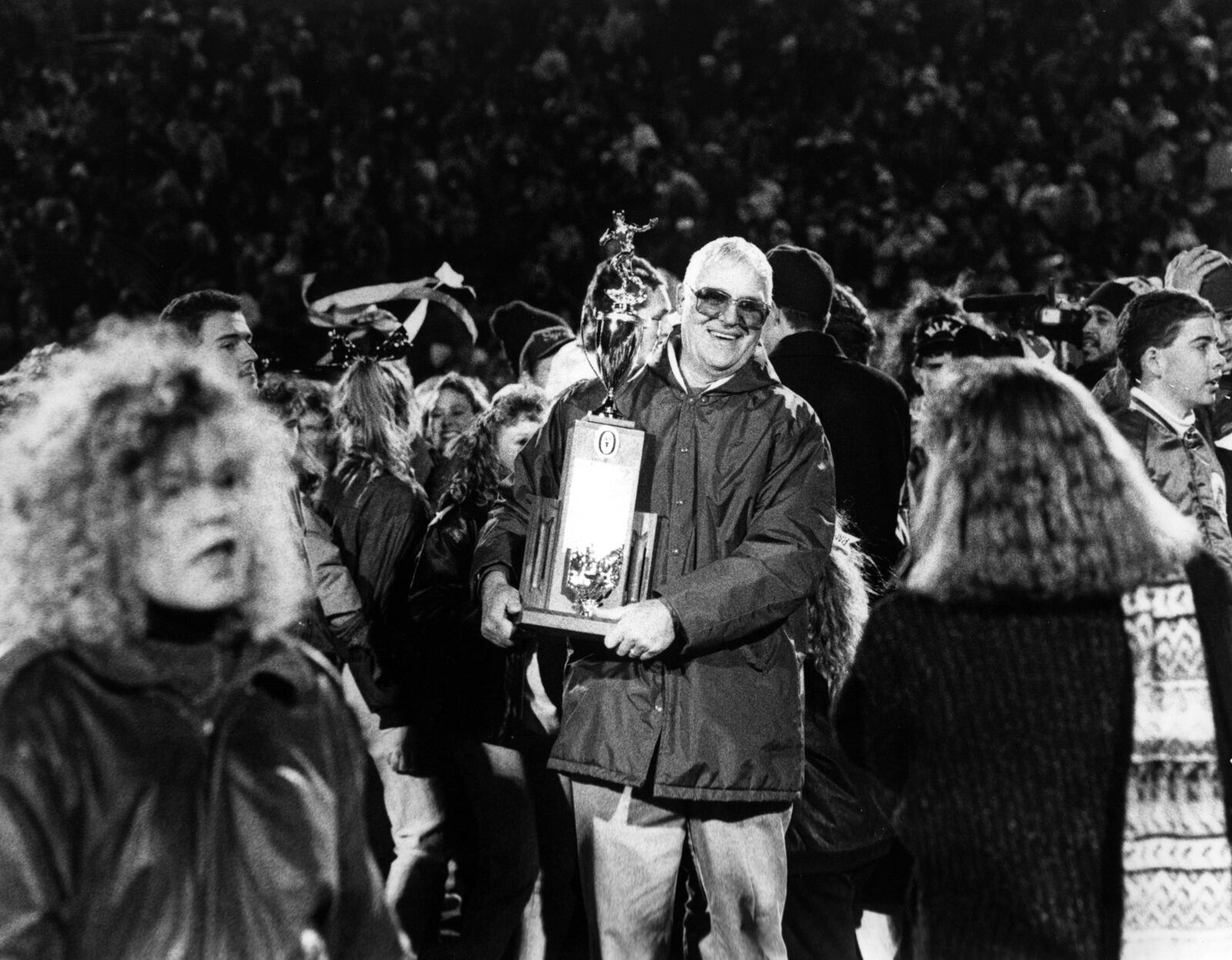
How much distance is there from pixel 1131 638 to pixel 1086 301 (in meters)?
4.35

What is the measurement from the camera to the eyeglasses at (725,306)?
3.29 m

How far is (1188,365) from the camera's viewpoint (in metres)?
3.91

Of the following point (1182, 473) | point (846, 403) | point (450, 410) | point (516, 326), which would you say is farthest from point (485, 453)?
point (516, 326)

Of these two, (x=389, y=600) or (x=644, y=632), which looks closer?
(x=644, y=632)

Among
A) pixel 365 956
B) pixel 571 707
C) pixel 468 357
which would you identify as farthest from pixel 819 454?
pixel 468 357

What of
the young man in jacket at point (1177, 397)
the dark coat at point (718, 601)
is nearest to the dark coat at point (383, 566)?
the dark coat at point (718, 601)

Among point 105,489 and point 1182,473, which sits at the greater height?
point 1182,473

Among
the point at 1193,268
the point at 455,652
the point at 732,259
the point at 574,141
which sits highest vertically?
the point at 574,141

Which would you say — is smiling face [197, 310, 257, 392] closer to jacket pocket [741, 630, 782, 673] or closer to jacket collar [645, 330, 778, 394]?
jacket collar [645, 330, 778, 394]

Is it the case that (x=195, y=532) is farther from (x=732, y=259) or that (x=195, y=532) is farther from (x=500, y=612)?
(x=732, y=259)

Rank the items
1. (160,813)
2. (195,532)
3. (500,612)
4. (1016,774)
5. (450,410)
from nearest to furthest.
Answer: (160,813) < (195,532) < (1016,774) < (500,612) < (450,410)

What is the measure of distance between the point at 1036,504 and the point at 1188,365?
6.02 feet

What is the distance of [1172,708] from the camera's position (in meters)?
2.23

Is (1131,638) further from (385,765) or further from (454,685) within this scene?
(385,765)
